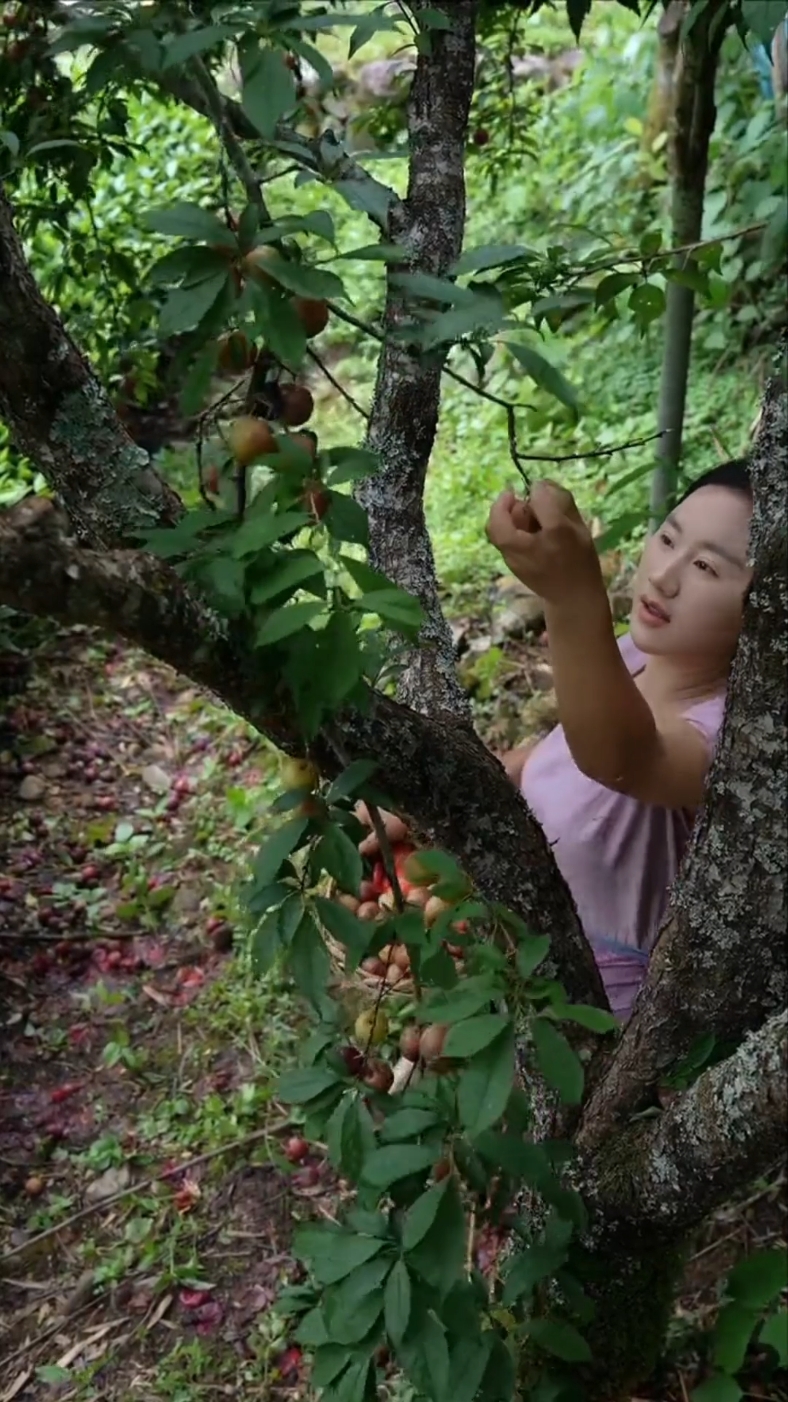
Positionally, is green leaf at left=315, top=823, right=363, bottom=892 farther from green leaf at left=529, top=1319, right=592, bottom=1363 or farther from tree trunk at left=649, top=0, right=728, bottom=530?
tree trunk at left=649, top=0, right=728, bottom=530

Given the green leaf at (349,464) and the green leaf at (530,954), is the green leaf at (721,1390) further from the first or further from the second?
the green leaf at (349,464)

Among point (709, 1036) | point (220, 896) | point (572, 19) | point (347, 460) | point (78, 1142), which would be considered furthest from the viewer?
point (220, 896)

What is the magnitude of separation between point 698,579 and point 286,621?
609 mm

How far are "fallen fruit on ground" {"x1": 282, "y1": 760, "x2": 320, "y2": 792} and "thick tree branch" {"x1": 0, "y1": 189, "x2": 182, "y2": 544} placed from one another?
215mm

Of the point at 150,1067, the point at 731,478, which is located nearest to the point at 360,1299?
the point at 731,478

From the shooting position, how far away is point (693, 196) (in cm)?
215

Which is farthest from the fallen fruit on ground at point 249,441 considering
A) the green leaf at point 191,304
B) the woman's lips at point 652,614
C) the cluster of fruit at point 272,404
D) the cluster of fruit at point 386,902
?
the cluster of fruit at point 386,902

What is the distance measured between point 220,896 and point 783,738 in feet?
6.08

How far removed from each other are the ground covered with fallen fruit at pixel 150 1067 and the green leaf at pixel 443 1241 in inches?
33.8

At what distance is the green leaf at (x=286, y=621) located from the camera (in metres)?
0.66

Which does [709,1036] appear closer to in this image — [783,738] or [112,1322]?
[783,738]

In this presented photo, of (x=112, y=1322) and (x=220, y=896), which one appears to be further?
(x=220, y=896)

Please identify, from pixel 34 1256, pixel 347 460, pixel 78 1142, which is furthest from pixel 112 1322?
pixel 347 460

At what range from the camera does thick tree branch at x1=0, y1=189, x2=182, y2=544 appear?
85 centimetres
